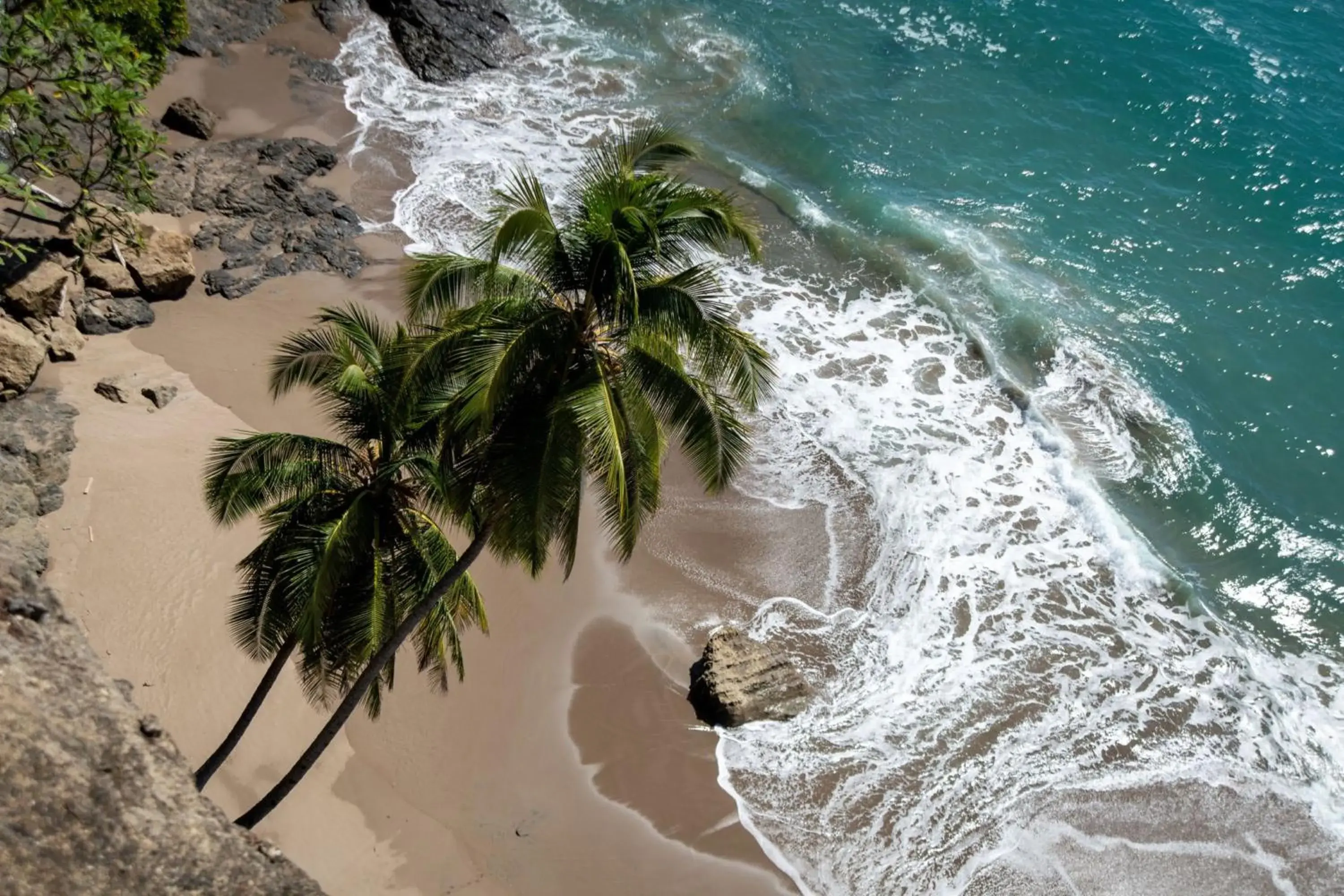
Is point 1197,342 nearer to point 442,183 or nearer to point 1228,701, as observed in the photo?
→ point 1228,701

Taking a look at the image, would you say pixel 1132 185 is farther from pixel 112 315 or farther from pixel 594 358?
pixel 112 315

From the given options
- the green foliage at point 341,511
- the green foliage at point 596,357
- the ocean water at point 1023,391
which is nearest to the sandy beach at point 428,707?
the ocean water at point 1023,391

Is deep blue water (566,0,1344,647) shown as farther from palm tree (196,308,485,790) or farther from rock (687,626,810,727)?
palm tree (196,308,485,790)

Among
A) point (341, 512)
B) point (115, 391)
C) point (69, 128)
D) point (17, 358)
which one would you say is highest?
point (341, 512)

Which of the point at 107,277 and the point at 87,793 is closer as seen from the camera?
the point at 87,793

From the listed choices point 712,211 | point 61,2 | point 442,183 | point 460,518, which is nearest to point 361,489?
point 460,518

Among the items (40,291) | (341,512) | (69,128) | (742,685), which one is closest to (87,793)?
(341,512)
